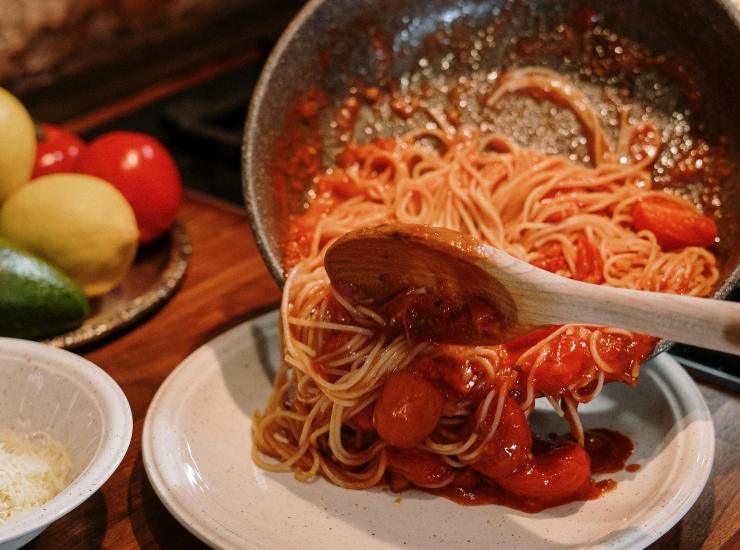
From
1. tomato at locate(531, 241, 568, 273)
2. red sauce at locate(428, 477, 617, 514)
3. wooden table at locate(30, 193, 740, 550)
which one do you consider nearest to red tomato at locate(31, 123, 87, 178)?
wooden table at locate(30, 193, 740, 550)

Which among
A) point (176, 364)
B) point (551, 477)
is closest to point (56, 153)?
point (176, 364)

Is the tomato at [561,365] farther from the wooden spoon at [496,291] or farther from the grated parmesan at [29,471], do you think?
the grated parmesan at [29,471]

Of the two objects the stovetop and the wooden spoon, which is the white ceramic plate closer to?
the wooden spoon

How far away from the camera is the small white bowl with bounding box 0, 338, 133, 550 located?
3.75 feet

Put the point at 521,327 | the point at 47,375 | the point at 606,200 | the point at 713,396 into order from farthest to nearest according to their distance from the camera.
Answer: the point at 606,200, the point at 713,396, the point at 47,375, the point at 521,327

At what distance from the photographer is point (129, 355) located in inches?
70.2

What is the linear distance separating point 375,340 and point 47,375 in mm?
531

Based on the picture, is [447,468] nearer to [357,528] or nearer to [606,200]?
[357,528]

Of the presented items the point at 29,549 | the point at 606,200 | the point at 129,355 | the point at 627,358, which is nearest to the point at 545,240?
the point at 606,200

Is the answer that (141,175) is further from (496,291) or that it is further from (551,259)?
(496,291)

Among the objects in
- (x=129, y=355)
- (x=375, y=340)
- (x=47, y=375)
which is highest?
(x=375, y=340)

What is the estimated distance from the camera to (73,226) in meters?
1.82

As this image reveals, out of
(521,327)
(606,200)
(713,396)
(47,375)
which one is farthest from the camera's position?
(606,200)

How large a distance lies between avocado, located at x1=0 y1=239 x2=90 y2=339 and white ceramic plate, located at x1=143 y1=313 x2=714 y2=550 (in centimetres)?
37
